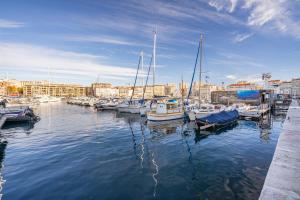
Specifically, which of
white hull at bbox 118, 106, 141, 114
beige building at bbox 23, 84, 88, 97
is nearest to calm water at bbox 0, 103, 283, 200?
white hull at bbox 118, 106, 141, 114

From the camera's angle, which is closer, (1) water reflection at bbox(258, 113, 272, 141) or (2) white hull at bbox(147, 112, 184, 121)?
(1) water reflection at bbox(258, 113, 272, 141)

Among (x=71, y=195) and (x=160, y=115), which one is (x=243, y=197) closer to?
(x=71, y=195)

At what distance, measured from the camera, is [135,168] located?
12.4 metres

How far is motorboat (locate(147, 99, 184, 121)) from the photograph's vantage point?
1287 inches

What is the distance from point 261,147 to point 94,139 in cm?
1722

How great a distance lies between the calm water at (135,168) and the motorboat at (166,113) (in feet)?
40.3

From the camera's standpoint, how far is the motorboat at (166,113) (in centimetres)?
3269

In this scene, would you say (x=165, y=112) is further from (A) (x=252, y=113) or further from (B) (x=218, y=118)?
(A) (x=252, y=113)

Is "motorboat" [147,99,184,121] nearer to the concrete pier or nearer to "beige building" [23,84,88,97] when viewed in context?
the concrete pier

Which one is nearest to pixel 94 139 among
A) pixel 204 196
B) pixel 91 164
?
pixel 91 164

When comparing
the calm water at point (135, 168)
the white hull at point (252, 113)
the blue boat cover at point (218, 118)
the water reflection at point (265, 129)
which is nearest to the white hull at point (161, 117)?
the blue boat cover at point (218, 118)

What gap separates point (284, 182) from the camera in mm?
7238

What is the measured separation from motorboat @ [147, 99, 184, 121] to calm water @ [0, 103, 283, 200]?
12298 mm

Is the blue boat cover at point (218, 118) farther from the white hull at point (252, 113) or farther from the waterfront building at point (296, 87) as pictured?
the waterfront building at point (296, 87)
